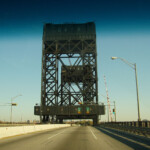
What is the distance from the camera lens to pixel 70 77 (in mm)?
86500

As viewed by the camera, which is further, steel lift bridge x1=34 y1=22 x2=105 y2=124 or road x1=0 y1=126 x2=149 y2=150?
steel lift bridge x1=34 y1=22 x2=105 y2=124

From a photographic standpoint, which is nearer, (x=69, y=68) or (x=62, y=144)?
(x=62, y=144)

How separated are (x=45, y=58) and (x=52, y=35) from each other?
985 cm

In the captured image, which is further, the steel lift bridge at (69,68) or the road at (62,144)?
the steel lift bridge at (69,68)

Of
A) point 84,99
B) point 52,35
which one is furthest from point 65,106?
point 52,35

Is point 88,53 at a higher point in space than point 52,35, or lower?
lower

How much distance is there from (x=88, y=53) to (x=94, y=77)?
10.1 meters

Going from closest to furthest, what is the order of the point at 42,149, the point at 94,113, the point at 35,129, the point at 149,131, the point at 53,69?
the point at 42,149, the point at 149,131, the point at 35,129, the point at 94,113, the point at 53,69

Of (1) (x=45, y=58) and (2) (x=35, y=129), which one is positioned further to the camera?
(1) (x=45, y=58)

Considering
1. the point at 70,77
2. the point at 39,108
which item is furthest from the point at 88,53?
the point at 39,108

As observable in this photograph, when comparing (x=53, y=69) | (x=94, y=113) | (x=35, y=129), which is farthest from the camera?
(x=53, y=69)

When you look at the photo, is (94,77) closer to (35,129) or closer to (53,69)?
(53,69)

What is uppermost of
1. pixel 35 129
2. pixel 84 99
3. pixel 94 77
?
pixel 94 77

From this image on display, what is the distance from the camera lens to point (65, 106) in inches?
3118
